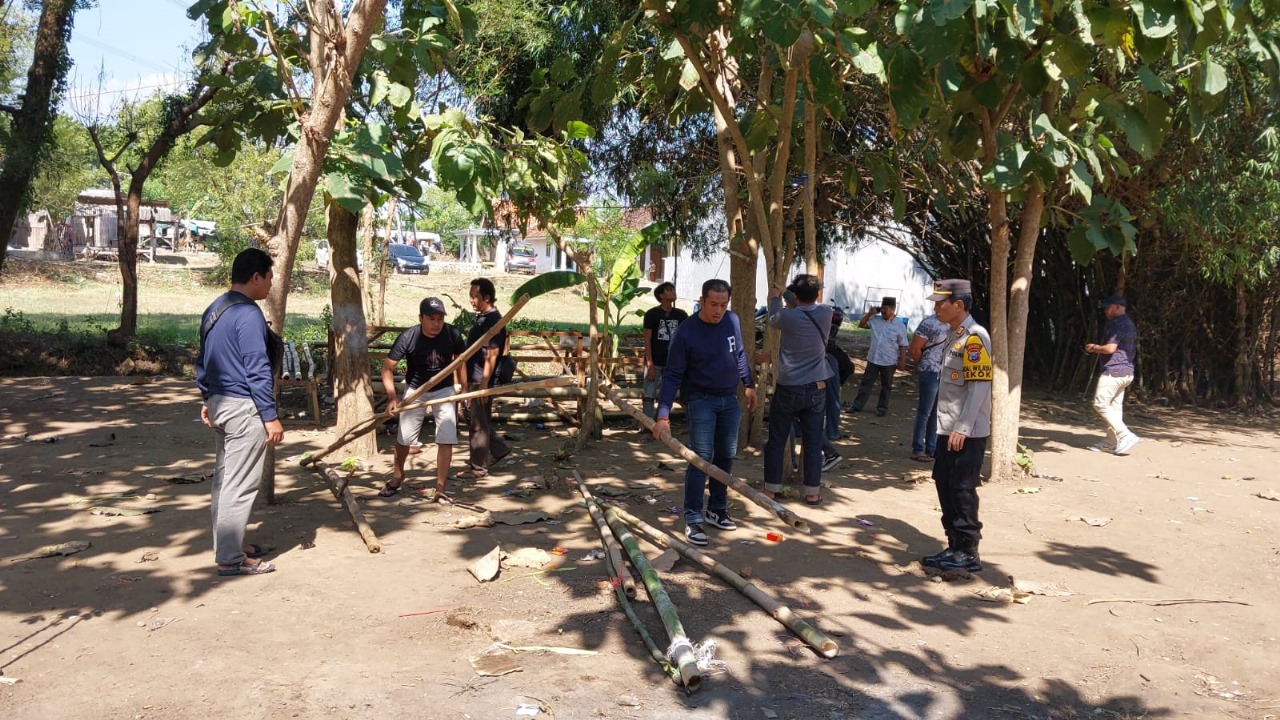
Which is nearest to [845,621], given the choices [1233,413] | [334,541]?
[334,541]

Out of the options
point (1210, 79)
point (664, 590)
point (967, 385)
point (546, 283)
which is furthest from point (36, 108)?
point (1210, 79)

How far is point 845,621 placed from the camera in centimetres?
502

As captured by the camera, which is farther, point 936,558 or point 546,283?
point 936,558

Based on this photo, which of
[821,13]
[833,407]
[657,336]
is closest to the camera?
[821,13]

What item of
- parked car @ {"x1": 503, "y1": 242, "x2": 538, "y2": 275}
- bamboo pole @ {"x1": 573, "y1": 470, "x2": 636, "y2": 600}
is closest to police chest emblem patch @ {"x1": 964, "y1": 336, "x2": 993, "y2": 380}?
bamboo pole @ {"x1": 573, "y1": 470, "x2": 636, "y2": 600}

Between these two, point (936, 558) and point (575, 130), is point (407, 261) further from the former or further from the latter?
point (936, 558)

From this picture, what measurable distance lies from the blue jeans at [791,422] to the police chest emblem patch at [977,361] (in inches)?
58.6

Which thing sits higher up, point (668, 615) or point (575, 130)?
point (575, 130)

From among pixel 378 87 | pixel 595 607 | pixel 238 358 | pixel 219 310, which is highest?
pixel 378 87

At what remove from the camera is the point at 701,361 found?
21.1 feet

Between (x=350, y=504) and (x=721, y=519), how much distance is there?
2578mm

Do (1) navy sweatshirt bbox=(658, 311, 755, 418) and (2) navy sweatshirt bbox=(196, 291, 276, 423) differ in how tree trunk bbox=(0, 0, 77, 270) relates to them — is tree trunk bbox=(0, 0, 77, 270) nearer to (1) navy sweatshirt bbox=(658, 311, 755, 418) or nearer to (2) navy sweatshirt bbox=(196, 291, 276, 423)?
(2) navy sweatshirt bbox=(196, 291, 276, 423)

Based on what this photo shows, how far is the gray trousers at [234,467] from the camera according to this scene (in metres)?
5.30

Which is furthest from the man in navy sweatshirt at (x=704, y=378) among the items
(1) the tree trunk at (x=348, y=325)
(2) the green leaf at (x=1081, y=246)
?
(1) the tree trunk at (x=348, y=325)
